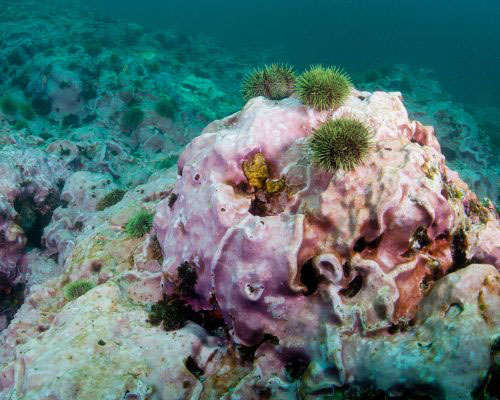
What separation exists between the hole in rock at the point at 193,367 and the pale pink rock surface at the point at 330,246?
665mm

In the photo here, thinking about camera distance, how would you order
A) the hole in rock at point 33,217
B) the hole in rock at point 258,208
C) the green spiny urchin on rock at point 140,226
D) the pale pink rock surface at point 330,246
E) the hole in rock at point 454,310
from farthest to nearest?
the hole in rock at point 33,217, the green spiny urchin on rock at point 140,226, the hole in rock at point 258,208, the pale pink rock surface at point 330,246, the hole in rock at point 454,310

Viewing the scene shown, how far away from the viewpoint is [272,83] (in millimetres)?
6668

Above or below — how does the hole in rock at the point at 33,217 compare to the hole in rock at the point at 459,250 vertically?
below

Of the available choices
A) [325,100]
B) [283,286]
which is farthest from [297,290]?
[325,100]

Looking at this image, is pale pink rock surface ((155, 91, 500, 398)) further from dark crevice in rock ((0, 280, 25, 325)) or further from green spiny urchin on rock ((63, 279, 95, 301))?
dark crevice in rock ((0, 280, 25, 325))

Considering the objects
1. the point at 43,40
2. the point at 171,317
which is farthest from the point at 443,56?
the point at 171,317

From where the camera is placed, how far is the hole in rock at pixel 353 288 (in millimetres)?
4402

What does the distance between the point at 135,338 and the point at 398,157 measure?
463cm

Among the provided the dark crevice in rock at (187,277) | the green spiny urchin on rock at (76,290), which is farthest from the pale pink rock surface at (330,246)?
the green spiny urchin on rock at (76,290)

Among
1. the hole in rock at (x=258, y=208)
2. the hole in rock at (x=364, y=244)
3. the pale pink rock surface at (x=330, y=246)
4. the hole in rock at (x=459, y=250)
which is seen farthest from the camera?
the hole in rock at (x=258, y=208)

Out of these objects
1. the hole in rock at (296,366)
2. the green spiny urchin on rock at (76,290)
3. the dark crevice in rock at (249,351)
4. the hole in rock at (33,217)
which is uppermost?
the hole in rock at (296,366)

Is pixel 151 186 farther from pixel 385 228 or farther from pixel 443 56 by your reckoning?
pixel 443 56

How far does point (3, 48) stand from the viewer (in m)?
26.3

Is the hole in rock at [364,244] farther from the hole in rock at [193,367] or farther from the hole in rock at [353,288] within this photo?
the hole in rock at [193,367]
